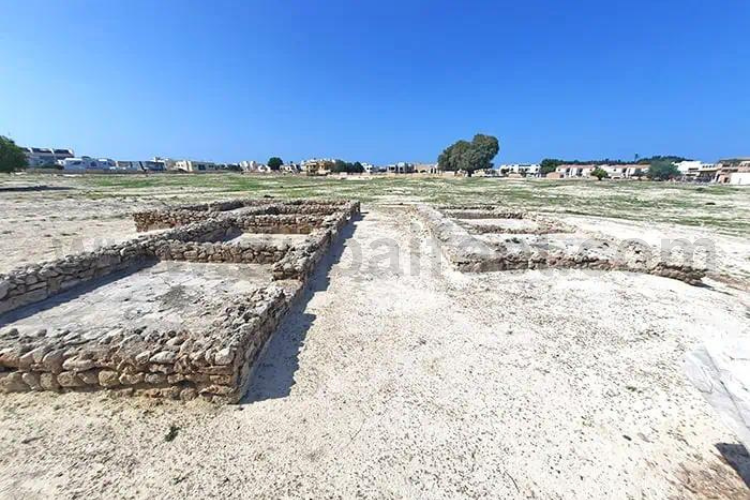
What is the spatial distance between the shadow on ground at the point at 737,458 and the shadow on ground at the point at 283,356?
4.37 meters

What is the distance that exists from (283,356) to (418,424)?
6.87 feet

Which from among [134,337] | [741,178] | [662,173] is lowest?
[134,337]

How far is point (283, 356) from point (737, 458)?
4910 millimetres

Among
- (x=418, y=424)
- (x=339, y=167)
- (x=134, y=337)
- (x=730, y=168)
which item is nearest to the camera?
(x=418, y=424)

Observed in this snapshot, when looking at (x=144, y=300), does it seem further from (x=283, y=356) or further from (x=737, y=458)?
(x=737, y=458)

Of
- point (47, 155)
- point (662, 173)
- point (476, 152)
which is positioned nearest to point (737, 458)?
point (476, 152)

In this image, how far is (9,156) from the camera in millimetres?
38969

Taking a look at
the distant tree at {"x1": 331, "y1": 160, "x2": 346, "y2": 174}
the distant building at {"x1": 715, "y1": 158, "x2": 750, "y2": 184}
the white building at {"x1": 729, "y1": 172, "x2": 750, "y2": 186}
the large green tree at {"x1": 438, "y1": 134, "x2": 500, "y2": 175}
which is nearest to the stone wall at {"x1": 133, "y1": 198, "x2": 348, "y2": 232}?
the large green tree at {"x1": 438, "y1": 134, "x2": 500, "y2": 175}

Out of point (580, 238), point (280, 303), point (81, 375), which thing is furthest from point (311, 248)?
point (580, 238)

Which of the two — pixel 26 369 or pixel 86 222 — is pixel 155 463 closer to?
pixel 26 369

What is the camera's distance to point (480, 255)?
26.8 ft

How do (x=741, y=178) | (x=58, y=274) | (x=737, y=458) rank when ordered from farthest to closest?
(x=741, y=178)
(x=58, y=274)
(x=737, y=458)

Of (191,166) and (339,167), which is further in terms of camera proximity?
(191,166)

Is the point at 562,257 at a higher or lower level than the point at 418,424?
higher
